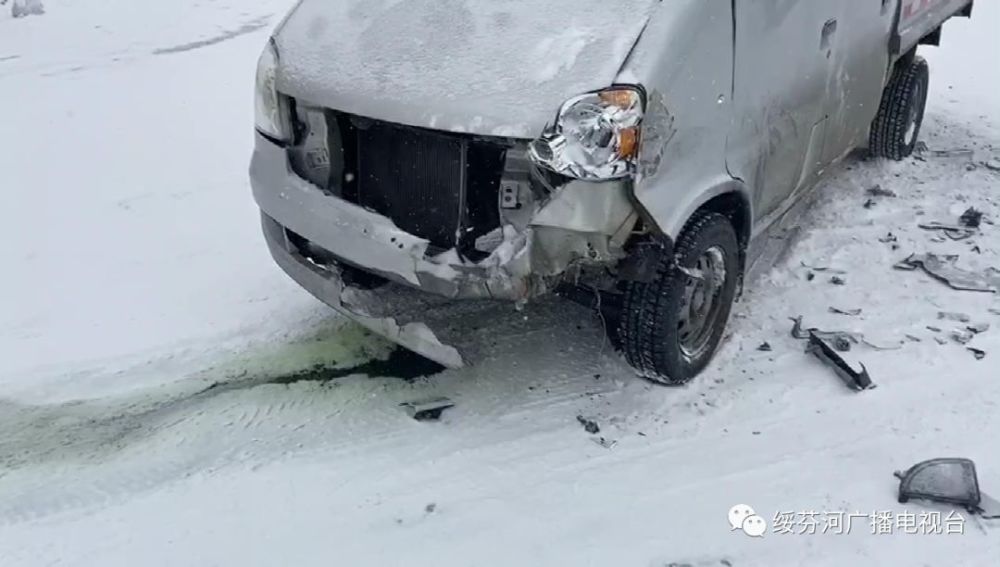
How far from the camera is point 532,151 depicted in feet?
10.1

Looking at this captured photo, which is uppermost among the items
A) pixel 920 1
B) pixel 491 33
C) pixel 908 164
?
pixel 491 33

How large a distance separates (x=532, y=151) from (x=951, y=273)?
2.74 metres

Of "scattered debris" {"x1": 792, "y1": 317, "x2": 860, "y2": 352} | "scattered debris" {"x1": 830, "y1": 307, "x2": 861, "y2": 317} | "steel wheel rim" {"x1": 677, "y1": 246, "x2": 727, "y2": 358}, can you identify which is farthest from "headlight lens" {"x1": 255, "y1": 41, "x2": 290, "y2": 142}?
"scattered debris" {"x1": 830, "y1": 307, "x2": 861, "y2": 317}

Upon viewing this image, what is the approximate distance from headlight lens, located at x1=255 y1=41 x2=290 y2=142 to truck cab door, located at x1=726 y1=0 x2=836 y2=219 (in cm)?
177

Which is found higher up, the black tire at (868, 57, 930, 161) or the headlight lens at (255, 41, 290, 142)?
the headlight lens at (255, 41, 290, 142)

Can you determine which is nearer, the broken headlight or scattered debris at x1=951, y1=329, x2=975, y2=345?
the broken headlight

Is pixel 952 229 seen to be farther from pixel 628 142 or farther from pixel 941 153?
pixel 628 142

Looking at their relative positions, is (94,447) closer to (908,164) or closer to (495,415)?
(495,415)

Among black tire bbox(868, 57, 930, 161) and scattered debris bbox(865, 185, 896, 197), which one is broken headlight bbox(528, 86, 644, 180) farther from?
black tire bbox(868, 57, 930, 161)

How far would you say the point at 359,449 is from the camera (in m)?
3.44

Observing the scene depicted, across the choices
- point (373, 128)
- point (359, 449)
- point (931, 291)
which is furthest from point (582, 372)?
point (931, 291)

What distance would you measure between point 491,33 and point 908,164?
3904mm

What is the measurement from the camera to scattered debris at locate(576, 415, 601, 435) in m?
3.54

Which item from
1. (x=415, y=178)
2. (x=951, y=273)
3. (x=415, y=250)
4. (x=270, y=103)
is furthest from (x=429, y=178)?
(x=951, y=273)
